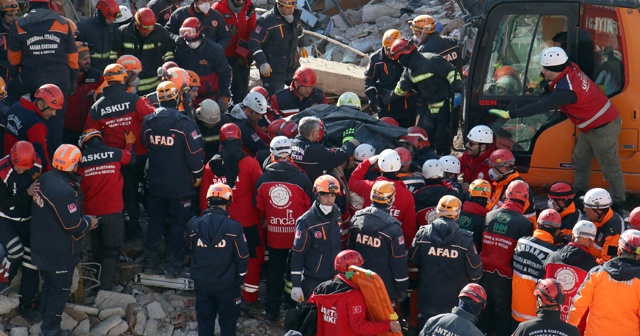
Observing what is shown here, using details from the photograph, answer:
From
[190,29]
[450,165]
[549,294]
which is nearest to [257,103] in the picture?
[190,29]

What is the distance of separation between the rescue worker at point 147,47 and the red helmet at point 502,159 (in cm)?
435

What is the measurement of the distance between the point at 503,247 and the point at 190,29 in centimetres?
492

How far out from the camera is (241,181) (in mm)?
10117

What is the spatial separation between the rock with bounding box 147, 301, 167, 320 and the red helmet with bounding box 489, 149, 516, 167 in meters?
4.04

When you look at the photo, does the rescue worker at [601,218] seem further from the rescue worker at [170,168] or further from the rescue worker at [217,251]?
the rescue worker at [170,168]

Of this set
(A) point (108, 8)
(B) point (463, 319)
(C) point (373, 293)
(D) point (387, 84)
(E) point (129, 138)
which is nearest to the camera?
(B) point (463, 319)

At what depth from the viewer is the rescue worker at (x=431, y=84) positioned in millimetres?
11953

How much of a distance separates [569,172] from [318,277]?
361 centimetres

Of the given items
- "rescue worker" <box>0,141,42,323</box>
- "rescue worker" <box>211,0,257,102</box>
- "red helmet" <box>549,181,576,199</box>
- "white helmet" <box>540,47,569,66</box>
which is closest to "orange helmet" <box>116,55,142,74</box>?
"rescue worker" <box>0,141,42,323</box>

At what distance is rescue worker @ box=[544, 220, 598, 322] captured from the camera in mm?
8703

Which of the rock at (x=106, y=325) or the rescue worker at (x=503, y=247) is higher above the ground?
the rescue worker at (x=503, y=247)

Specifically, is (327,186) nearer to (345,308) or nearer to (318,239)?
(318,239)

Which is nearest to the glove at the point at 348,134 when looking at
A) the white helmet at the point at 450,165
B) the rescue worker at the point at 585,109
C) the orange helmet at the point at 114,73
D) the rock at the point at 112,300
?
the white helmet at the point at 450,165

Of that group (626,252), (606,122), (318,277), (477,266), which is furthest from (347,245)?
(606,122)
